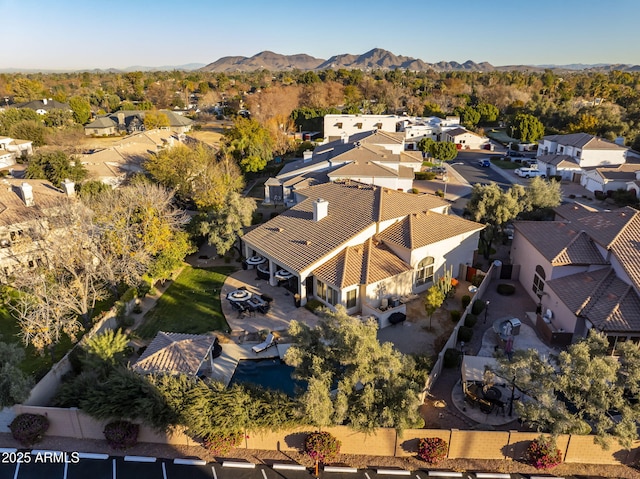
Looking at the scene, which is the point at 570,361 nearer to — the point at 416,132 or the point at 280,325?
the point at 280,325

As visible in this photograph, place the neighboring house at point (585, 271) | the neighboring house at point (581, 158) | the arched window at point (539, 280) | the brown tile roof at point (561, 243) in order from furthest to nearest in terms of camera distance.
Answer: the neighboring house at point (581, 158) → the arched window at point (539, 280) → the brown tile roof at point (561, 243) → the neighboring house at point (585, 271)

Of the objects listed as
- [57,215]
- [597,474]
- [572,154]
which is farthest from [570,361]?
[572,154]

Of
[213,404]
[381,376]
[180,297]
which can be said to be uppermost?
[381,376]

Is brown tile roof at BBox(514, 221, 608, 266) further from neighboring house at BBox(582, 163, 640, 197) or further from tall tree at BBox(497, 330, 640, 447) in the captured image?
neighboring house at BBox(582, 163, 640, 197)

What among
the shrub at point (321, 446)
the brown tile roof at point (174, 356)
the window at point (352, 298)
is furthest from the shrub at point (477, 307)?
the brown tile roof at point (174, 356)

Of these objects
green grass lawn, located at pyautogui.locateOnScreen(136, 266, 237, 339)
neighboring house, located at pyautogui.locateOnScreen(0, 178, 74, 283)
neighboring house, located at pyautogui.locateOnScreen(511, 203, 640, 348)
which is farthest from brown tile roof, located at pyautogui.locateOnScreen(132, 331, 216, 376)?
neighboring house, located at pyautogui.locateOnScreen(511, 203, 640, 348)

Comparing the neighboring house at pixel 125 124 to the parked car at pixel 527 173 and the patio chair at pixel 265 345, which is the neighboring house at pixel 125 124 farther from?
the patio chair at pixel 265 345
